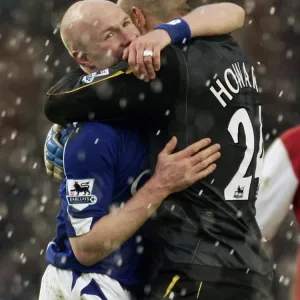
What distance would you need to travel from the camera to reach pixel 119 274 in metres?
4.01

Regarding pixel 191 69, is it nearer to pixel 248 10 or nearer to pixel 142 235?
pixel 142 235

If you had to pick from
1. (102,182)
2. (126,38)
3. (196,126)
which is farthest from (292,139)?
(126,38)

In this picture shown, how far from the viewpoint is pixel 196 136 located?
153 inches

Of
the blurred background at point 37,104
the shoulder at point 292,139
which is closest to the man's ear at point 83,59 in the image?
the shoulder at point 292,139

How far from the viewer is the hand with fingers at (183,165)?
3.86 m

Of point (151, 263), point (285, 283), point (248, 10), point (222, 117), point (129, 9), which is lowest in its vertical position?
point (285, 283)

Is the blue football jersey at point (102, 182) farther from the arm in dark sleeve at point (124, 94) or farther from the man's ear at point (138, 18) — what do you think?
the man's ear at point (138, 18)

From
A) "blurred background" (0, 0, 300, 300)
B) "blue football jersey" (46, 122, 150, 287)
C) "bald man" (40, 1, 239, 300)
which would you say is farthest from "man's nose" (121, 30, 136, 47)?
"blurred background" (0, 0, 300, 300)

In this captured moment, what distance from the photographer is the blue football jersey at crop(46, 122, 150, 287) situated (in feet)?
12.6

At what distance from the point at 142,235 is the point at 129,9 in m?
0.92

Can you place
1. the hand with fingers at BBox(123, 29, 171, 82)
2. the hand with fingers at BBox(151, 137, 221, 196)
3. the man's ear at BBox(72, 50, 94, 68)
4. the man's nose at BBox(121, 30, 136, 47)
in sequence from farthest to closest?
1. the man's ear at BBox(72, 50, 94, 68)
2. the man's nose at BBox(121, 30, 136, 47)
3. the hand with fingers at BBox(151, 137, 221, 196)
4. the hand with fingers at BBox(123, 29, 171, 82)

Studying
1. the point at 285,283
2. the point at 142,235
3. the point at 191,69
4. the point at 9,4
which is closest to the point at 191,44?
the point at 191,69

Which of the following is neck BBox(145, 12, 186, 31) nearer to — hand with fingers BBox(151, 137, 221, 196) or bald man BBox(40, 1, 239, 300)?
bald man BBox(40, 1, 239, 300)

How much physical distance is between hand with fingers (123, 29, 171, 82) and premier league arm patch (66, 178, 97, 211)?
1.45 feet
